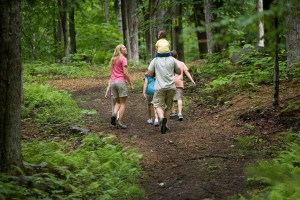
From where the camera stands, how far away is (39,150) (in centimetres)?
794

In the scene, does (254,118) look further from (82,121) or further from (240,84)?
(82,121)

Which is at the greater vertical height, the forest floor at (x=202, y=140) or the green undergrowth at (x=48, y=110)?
the green undergrowth at (x=48, y=110)

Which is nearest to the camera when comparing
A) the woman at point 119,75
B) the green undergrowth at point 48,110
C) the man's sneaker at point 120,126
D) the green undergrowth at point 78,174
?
the green undergrowth at point 78,174

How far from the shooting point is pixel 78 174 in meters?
6.57

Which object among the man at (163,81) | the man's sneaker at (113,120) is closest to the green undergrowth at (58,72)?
the man's sneaker at (113,120)

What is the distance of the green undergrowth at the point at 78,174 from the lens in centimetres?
561

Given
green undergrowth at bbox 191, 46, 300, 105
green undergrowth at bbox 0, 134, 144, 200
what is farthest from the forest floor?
green undergrowth at bbox 191, 46, 300, 105

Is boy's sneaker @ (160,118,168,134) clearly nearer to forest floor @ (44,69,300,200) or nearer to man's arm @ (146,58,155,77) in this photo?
forest floor @ (44,69,300,200)

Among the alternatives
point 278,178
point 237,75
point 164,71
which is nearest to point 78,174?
point 278,178

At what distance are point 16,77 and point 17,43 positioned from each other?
1.61ft

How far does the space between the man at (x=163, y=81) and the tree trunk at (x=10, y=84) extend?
4293 millimetres

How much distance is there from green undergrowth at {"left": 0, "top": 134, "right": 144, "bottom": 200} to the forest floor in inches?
13.2

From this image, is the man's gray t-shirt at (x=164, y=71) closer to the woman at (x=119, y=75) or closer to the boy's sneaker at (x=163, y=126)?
the boy's sneaker at (x=163, y=126)

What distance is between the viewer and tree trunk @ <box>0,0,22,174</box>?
18.6 ft
